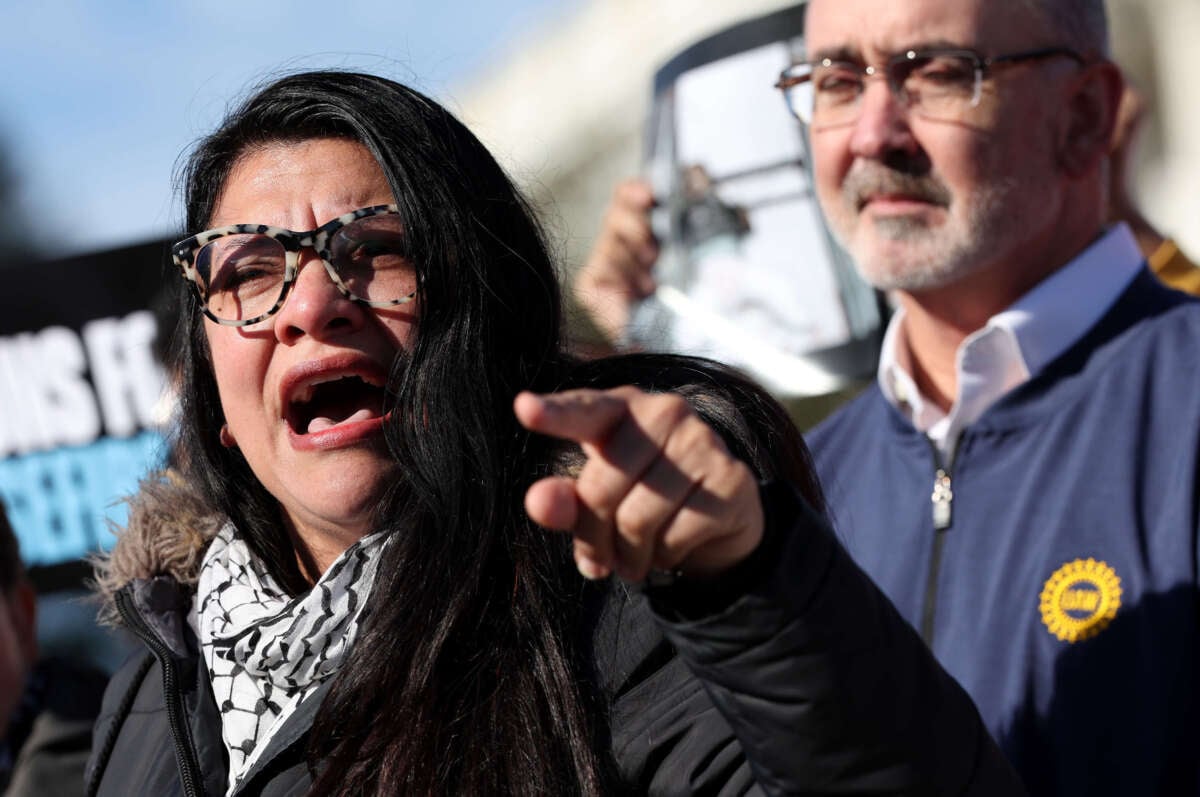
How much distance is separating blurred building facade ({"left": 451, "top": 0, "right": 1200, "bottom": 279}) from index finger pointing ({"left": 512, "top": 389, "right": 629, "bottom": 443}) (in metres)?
3.45

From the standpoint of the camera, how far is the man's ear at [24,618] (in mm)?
3496

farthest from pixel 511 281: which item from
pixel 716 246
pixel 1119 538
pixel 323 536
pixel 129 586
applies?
pixel 716 246

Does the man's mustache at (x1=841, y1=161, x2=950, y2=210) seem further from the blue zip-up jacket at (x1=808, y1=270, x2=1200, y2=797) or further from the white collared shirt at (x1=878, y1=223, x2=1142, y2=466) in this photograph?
the blue zip-up jacket at (x1=808, y1=270, x2=1200, y2=797)

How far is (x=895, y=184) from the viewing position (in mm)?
2602

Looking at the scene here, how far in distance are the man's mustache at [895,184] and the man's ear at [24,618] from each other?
2226mm

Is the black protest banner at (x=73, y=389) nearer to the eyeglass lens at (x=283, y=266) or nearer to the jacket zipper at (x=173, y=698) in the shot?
the jacket zipper at (x=173, y=698)

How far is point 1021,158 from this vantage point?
2.58m

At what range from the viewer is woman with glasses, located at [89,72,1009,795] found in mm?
1303

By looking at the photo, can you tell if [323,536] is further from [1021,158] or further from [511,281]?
[1021,158]

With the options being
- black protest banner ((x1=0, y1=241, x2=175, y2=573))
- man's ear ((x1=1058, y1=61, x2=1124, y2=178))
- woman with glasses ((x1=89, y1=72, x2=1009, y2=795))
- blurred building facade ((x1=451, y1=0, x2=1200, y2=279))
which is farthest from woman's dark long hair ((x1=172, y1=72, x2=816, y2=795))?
blurred building facade ((x1=451, y1=0, x2=1200, y2=279))

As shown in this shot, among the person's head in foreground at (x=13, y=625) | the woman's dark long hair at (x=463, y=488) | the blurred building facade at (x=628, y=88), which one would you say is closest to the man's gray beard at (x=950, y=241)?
the woman's dark long hair at (x=463, y=488)

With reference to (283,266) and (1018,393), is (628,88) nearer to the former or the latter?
(1018,393)

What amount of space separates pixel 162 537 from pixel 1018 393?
4.64ft

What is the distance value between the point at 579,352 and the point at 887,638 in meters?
0.96
